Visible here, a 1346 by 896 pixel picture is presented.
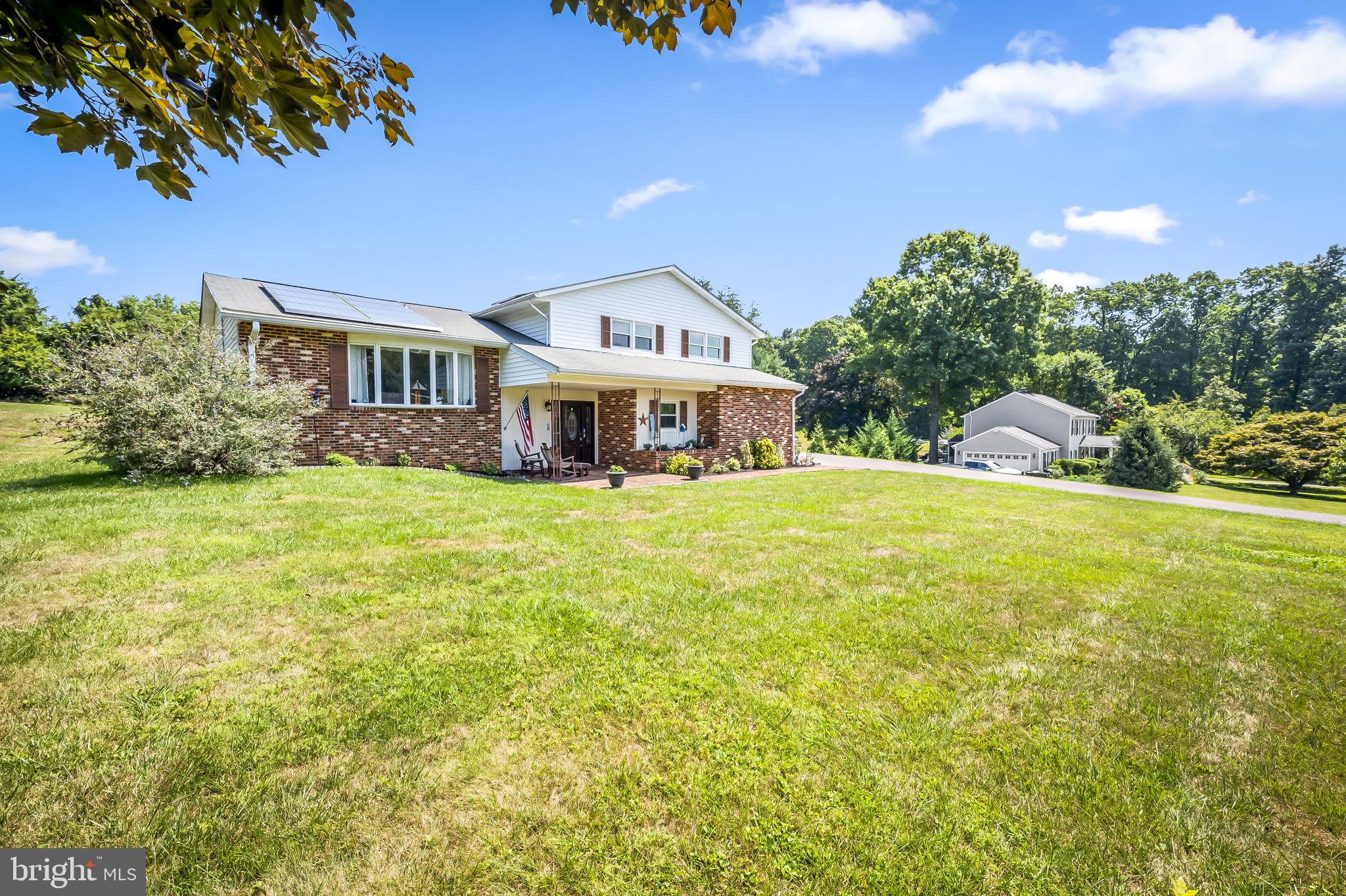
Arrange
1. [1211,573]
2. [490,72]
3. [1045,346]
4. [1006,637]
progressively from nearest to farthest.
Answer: [1006,637] < [1211,573] < [490,72] < [1045,346]

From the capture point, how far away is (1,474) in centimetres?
1012

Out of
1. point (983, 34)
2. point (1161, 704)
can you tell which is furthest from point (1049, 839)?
point (983, 34)

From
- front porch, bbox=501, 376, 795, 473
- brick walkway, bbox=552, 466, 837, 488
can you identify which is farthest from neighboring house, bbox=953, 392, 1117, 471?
brick walkway, bbox=552, 466, 837, 488

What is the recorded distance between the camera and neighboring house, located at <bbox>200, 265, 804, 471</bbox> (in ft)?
40.4

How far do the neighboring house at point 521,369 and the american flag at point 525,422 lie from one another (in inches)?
2.4

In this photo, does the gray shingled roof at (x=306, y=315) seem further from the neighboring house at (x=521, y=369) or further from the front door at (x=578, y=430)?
the front door at (x=578, y=430)

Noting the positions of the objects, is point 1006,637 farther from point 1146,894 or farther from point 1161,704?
point 1146,894

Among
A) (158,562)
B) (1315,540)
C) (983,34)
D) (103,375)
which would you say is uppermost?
(983,34)

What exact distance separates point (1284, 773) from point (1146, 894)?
1.46 m

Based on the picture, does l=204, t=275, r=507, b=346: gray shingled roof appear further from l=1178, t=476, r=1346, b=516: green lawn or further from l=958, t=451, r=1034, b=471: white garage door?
l=958, t=451, r=1034, b=471: white garage door

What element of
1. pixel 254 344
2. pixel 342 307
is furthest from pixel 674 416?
pixel 254 344

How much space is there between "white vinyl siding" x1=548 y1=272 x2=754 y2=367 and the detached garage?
753 inches

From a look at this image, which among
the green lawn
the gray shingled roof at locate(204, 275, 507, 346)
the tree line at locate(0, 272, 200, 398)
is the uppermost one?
the tree line at locate(0, 272, 200, 398)

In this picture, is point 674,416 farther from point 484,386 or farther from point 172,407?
point 172,407
